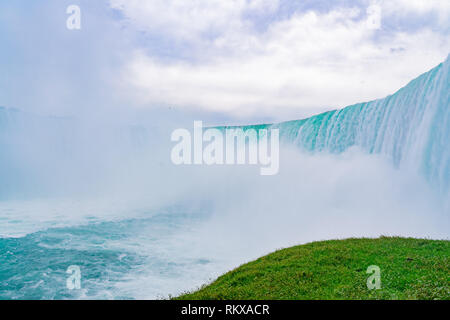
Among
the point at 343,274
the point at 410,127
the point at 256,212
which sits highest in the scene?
the point at 410,127

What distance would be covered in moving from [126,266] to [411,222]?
51.6 feet

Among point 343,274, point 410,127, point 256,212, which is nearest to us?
point 343,274

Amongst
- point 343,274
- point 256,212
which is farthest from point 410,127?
point 343,274

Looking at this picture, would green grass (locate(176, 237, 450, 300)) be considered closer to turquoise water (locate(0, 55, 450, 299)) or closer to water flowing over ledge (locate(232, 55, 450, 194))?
turquoise water (locate(0, 55, 450, 299))

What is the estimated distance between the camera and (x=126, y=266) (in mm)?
17844

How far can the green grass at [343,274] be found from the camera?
7.86m

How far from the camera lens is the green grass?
25.8ft

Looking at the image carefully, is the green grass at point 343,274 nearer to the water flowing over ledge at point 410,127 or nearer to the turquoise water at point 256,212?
the turquoise water at point 256,212

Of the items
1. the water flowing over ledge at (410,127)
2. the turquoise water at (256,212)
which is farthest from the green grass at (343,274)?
the water flowing over ledge at (410,127)

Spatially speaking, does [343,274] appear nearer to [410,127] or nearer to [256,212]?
[410,127]

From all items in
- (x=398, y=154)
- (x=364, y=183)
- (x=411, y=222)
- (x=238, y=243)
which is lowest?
(x=238, y=243)

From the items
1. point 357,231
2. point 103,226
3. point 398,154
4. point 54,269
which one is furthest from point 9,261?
point 398,154

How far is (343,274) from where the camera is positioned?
922 cm

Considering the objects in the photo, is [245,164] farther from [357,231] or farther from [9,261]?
[9,261]
